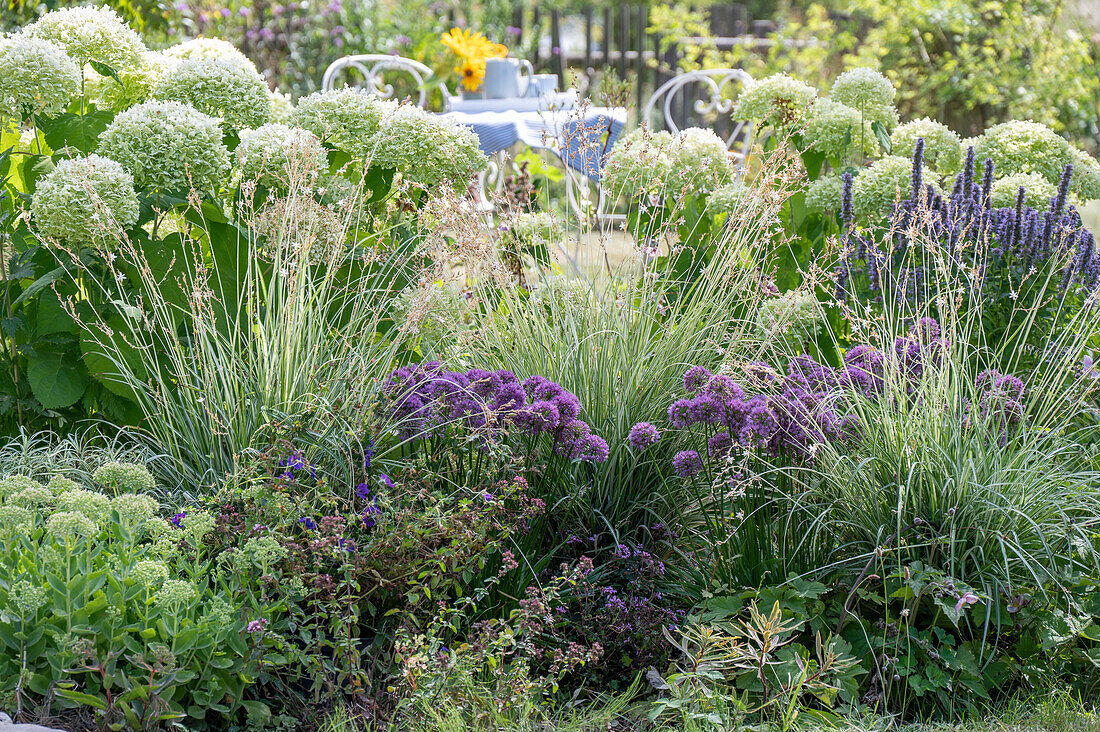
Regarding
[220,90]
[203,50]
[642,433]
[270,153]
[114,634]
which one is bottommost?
[114,634]

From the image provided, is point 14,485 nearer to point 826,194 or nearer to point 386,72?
point 826,194

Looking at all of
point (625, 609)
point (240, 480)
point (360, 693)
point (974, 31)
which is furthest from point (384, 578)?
point (974, 31)

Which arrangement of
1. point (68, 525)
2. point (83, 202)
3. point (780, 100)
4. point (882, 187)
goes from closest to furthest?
point (68, 525)
point (83, 202)
point (882, 187)
point (780, 100)

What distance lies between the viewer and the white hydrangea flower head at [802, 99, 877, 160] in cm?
333

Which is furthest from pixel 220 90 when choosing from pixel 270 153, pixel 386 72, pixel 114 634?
pixel 386 72

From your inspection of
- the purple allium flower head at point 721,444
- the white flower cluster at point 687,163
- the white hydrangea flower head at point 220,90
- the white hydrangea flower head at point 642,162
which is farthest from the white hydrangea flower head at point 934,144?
the white hydrangea flower head at point 220,90

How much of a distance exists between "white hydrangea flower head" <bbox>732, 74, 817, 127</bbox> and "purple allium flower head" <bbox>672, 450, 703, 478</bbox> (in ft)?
6.20

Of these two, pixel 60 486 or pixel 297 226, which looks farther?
pixel 297 226

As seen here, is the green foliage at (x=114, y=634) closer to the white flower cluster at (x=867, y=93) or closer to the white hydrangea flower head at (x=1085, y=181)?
the white flower cluster at (x=867, y=93)

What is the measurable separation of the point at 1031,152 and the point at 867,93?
659 millimetres

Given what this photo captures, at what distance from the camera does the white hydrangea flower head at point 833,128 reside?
3326mm

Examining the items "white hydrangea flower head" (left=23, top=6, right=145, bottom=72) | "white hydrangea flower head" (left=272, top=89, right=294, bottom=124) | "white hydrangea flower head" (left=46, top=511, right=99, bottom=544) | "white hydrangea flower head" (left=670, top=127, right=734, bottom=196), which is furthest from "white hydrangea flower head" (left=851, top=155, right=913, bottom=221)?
"white hydrangea flower head" (left=46, top=511, right=99, bottom=544)

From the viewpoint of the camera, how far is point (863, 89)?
344 cm

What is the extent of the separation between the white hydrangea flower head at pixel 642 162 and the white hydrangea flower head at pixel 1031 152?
123cm
